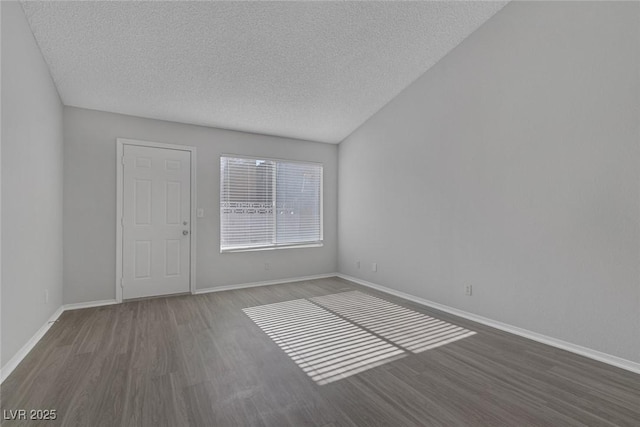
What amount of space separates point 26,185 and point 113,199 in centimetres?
148

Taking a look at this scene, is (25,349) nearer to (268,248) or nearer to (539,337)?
(268,248)

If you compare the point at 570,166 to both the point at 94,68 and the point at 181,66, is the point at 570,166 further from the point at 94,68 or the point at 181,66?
the point at 94,68

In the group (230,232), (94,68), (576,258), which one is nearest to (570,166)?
(576,258)

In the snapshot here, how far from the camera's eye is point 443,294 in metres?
3.85

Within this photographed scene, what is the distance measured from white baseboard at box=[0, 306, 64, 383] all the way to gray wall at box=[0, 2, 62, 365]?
0.05 meters

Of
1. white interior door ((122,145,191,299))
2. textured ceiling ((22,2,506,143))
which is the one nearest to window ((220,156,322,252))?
white interior door ((122,145,191,299))

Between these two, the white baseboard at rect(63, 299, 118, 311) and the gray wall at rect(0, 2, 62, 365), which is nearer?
the gray wall at rect(0, 2, 62, 365)

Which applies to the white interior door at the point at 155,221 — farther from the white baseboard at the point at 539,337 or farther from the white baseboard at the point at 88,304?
the white baseboard at the point at 539,337

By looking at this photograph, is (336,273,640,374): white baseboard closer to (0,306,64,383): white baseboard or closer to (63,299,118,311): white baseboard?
(63,299,118,311): white baseboard

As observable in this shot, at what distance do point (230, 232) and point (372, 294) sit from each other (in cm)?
239

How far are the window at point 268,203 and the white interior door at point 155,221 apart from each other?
571mm

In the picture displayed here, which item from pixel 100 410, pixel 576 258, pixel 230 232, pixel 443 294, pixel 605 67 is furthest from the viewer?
pixel 230 232

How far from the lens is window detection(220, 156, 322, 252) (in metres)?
4.88

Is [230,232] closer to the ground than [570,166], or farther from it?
closer to the ground
